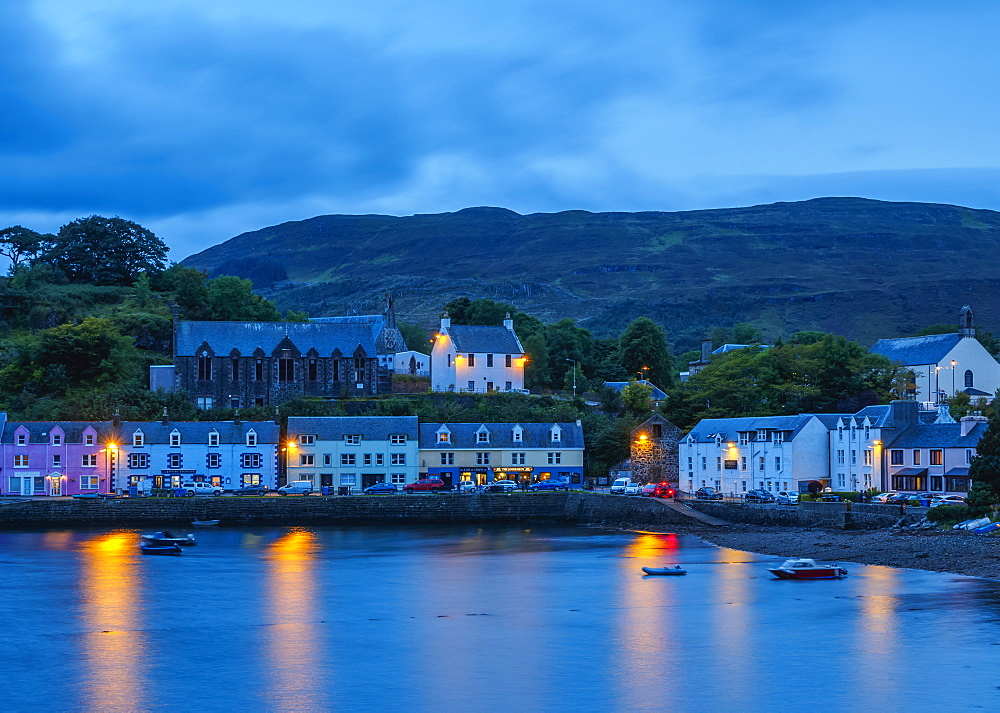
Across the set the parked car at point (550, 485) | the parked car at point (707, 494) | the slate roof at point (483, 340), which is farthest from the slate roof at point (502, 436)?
the slate roof at point (483, 340)

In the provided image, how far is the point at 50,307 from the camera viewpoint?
119938 millimetres

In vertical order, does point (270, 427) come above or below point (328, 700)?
above

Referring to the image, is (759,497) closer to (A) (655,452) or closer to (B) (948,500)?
(B) (948,500)

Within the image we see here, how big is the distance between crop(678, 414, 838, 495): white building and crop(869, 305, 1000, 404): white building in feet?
78.1

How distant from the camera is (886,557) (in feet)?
195

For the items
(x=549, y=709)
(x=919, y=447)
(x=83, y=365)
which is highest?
(x=83, y=365)

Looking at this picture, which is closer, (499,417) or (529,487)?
(529,487)

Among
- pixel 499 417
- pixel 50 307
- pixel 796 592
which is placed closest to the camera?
pixel 796 592

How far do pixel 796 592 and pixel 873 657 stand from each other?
41.8 feet

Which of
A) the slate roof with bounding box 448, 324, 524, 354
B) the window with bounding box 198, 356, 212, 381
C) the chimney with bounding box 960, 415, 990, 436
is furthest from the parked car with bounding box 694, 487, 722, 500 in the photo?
the window with bounding box 198, 356, 212, 381

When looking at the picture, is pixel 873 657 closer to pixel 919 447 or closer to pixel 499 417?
pixel 919 447

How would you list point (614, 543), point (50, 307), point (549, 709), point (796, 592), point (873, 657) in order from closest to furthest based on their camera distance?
point (549, 709)
point (873, 657)
point (796, 592)
point (614, 543)
point (50, 307)

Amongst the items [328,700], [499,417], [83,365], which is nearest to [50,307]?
[83,365]

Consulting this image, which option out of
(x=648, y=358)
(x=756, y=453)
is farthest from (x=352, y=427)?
(x=648, y=358)
